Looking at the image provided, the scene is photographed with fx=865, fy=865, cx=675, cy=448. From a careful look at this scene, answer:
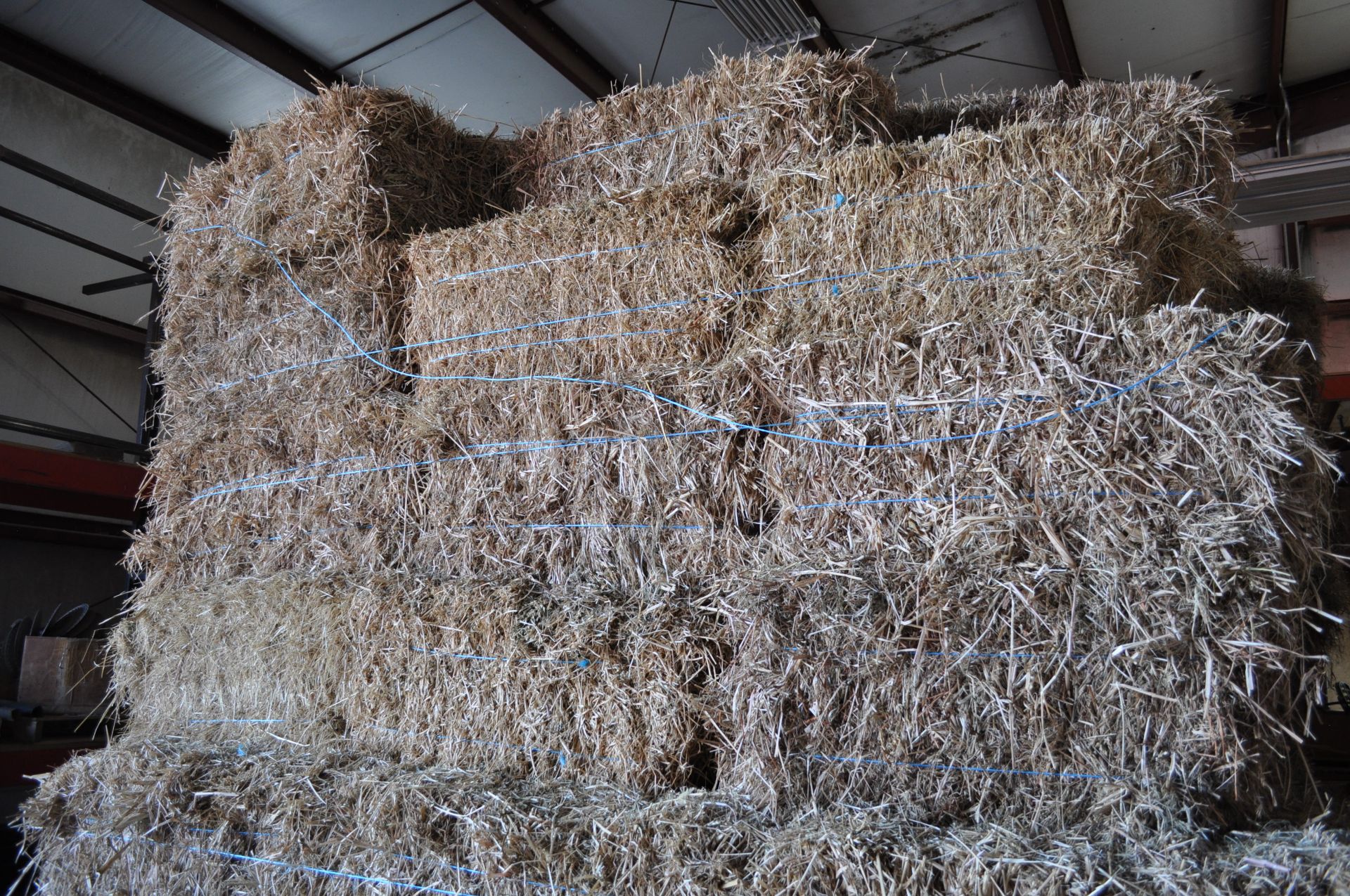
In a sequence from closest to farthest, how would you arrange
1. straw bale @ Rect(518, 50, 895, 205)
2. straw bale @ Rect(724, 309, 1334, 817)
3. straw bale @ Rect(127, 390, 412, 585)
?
straw bale @ Rect(724, 309, 1334, 817)
straw bale @ Rect(518, 50, 895, 205)
straw bale @ Rect(127, 390, 412, 585)

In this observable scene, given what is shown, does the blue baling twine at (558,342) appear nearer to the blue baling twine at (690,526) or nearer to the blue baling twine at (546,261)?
the blue baling twine at (546,261)

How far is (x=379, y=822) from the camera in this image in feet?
7.81

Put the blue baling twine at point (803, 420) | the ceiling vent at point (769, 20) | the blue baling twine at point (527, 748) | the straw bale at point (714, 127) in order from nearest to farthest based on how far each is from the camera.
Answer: the blue baling twine at point (803, 420), the blue baling twine at point (527, 748), the straw bale at point (714, 127), the ceiling vent at point (769, 20)

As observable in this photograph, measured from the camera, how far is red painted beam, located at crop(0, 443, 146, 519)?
5508 millimetres

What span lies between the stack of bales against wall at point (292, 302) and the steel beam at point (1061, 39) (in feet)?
14.0

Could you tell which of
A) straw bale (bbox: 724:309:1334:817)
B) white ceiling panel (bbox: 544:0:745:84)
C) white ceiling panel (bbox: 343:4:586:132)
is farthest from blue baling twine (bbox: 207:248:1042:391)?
white ceiling panel (bbox: 544:0:745:84)

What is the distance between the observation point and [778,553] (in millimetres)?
2260

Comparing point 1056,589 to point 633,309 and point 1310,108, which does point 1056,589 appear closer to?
point 633,309

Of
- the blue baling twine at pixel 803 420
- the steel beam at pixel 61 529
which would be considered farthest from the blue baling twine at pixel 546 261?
the steel beam at pixel 61 529

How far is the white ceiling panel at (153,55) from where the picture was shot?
241 inches

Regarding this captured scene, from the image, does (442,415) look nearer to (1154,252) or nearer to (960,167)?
(960,167)

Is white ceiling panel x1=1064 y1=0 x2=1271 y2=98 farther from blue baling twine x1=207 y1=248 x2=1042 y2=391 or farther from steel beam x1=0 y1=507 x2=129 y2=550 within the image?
steel beam x1=0 y1=507 x2=129 y2=550

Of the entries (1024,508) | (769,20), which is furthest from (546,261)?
(769,20)

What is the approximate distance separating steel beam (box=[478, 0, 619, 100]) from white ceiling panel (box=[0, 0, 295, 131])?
2188mm
